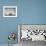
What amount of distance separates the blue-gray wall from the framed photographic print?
0.35 feet

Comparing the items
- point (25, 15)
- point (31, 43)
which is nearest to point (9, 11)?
point (25, 15)

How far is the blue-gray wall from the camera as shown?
438 cm

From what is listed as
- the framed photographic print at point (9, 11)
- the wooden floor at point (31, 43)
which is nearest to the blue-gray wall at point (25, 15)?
the framed photographic print at point (9, 11)

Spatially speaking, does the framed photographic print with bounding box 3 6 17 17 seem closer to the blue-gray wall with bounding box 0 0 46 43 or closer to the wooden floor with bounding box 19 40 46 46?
the blue-gray wall with bounding box 0 0 46 43

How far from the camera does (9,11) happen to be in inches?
173

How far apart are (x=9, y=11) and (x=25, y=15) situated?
0.57 metres

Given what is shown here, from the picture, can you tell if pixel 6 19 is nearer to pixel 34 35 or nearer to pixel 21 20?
pixel 21 20

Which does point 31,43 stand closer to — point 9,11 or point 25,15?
point 25,15

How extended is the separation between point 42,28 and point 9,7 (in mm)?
1341

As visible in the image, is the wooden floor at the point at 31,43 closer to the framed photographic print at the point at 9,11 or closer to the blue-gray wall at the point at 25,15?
the blue-gray wall at the point at 25,15

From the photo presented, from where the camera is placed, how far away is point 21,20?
4.40 meters

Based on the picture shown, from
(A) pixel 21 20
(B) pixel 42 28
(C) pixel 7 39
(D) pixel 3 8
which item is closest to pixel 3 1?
(D) pixel 3 8

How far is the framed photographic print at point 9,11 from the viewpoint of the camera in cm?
438

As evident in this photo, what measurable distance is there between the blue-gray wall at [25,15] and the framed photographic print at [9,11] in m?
0.11
